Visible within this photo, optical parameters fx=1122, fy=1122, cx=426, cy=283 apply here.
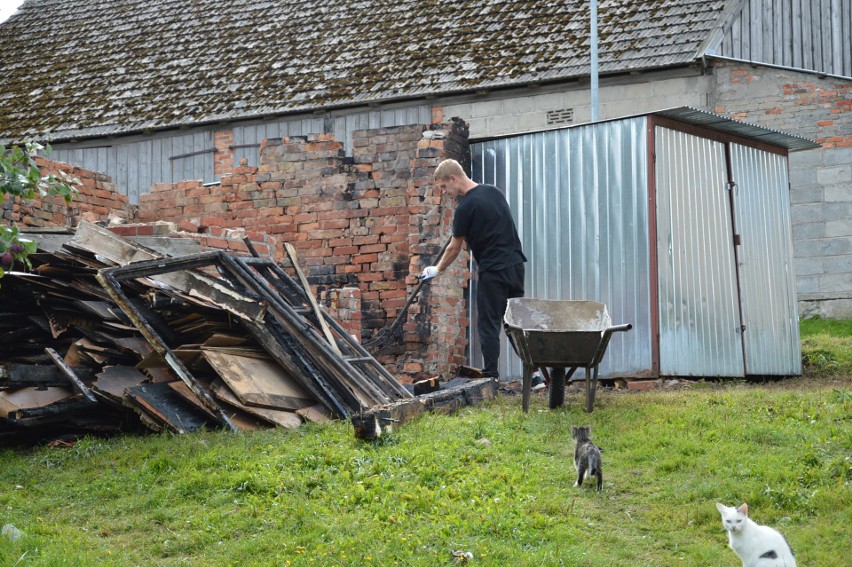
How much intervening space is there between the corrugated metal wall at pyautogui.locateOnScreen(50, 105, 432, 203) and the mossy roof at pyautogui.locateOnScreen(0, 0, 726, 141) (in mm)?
415

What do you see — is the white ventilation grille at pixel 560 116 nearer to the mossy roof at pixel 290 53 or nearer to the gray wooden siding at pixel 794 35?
the mossy roof at pixel 290 53

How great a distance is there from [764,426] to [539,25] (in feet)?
36.6

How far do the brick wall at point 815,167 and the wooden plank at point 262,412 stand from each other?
919 cm

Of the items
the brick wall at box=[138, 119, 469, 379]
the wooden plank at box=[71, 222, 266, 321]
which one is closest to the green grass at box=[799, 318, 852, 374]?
the brick wall at box=[138, 119, 469, 379]

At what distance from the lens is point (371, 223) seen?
39.8 feet

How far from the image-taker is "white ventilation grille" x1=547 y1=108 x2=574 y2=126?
54.4ft

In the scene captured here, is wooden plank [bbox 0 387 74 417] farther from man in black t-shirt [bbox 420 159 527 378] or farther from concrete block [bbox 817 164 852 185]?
concrete block [bbox 817 164 852 185]

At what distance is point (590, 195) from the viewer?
11461 mm

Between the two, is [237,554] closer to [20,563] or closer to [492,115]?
[20,563]

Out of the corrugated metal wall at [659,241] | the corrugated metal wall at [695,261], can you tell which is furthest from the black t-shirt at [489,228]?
the corrugated metal wall at [695,261]

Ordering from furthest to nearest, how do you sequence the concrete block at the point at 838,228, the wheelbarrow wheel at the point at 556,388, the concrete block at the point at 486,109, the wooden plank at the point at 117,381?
the concrete block at the point at 486,109
the concrete block at the point at 838,228
the wheelbarrow wheel at the point at 556,388
the wooden plank at the point at 117,381

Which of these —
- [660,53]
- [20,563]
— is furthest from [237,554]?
[660,53]

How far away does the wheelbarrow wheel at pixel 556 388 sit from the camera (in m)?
8.85

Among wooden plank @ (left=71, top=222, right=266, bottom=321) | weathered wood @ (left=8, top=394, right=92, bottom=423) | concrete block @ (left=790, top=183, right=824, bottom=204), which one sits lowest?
weathered wood @ (left=8, top=394, right=92, bottom=423)
